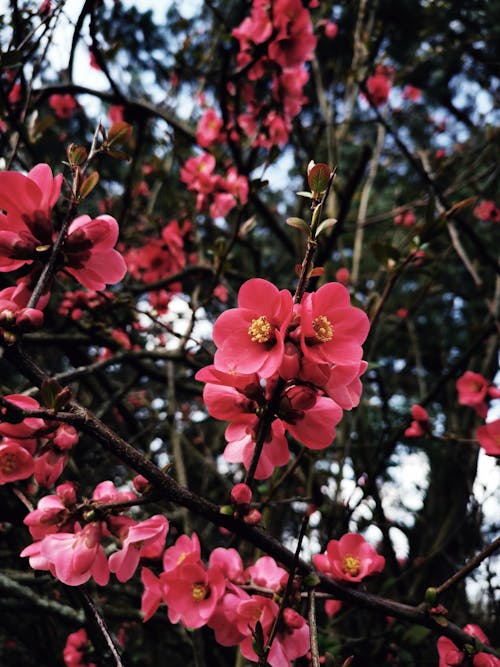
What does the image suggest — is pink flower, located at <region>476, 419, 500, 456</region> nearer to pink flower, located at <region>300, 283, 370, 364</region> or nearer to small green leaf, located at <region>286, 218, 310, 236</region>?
pink flower, located at <region>300, 283, 370, 364</region>

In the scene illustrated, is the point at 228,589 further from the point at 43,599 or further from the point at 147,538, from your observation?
the point at 43,599

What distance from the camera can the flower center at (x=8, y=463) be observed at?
0.81 meters

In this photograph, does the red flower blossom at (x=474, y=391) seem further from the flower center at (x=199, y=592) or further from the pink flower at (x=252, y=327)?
the pink flower at (x=252, y=327)

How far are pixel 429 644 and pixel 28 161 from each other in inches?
95.3

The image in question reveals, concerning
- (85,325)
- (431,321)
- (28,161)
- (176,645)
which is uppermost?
(431,321)

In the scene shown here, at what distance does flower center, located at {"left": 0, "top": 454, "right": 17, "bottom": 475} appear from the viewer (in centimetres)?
81

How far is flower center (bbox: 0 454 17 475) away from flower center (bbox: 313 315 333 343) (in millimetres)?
539

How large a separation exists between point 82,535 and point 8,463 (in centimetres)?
21

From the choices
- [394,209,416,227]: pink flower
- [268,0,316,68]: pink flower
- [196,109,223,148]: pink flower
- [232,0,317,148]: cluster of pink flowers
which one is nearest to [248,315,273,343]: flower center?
[232,0,317,148]: cluster of pink flowers

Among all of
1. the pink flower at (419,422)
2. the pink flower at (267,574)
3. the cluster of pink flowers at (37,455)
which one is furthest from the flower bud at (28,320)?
the pink flower at (419,422)

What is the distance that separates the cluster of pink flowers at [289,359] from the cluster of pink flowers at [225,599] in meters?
0.30

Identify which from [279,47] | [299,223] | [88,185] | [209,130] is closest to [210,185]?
[209,130]

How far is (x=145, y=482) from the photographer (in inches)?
26.0

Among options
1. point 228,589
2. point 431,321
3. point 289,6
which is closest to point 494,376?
point 289,6
